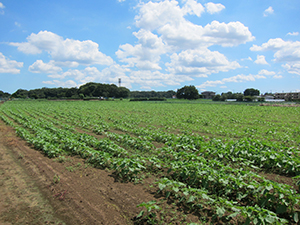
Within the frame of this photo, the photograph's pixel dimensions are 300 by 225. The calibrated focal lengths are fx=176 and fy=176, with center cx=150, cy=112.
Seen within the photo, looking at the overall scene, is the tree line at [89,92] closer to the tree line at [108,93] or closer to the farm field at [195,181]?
the tree line at [108,93]

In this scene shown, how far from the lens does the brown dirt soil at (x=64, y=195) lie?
4.31 metres

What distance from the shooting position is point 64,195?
17.0 feet

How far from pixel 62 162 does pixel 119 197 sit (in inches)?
155

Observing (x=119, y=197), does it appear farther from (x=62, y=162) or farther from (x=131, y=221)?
(x=62, y=162)

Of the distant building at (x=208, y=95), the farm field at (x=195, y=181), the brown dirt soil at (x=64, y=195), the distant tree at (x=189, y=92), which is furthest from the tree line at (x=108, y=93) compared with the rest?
the brown dirt soil at (x=64, y=195)

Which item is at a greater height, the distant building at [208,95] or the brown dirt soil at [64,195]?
the distant building at [208,95]

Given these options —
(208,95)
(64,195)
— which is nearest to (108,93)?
(208,95)

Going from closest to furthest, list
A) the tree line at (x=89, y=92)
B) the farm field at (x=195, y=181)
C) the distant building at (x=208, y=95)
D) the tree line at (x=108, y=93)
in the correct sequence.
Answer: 1. the farm field at (x=195, y=181)
2. the tree line at (x=108, y=93)
3. the tree line at (x=89, y=92)
4. the distant building at (x=208, y=95)

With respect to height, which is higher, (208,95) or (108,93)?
(208,95)

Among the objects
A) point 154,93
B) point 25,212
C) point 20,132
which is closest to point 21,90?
point 154,93

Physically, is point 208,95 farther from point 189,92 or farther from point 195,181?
A: point 195,181

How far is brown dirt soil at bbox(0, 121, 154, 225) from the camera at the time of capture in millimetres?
4312

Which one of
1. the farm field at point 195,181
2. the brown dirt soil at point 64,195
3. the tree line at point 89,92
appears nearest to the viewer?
the farm field at point 195,181

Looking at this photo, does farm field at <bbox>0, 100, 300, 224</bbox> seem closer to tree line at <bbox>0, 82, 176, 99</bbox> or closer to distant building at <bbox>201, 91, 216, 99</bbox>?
tree line at <bbox>0, 82, 176, 99</bbox>
